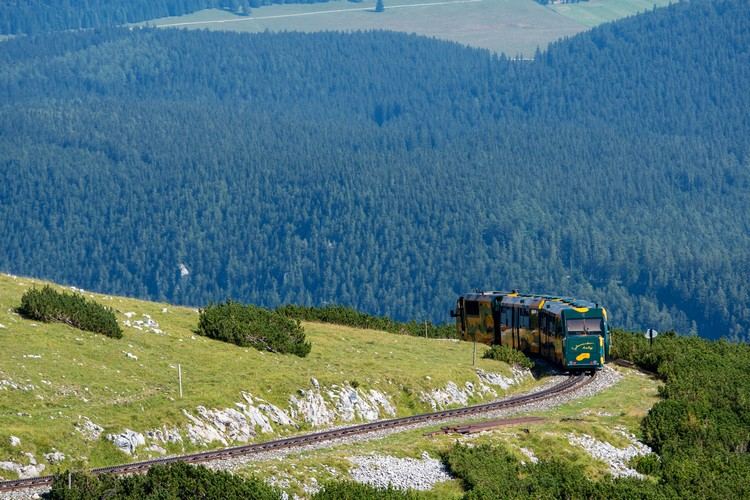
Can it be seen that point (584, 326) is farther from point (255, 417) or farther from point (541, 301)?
point (255, 417)

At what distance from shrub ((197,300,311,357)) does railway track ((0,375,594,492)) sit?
11281 mm

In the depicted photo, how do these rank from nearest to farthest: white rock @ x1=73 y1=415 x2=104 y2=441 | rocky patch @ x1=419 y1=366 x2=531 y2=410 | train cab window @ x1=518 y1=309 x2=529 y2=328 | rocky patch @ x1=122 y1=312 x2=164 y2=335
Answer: white rock @ x1=73 y1=415 x2=104 y2=441 < rocky patch @ x1=419 y1=366 x2=531 y2=410 < rocky patch @ x1=122 y1=312 x2=164 y2=335 < train cab window @ x1=518 y1=309 x2=529 y2=328

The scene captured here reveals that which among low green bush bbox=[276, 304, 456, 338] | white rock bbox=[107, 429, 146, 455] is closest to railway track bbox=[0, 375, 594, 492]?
white rock bbox=[107, 429, 146, 455]

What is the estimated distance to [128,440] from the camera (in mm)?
54406

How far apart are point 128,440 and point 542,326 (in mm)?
34560

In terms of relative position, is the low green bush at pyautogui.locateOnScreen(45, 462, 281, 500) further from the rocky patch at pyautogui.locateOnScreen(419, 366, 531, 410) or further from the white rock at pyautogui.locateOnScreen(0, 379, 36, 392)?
the rocky patch at pyautogui.locateOnScreen(419, 366, 531, 410)

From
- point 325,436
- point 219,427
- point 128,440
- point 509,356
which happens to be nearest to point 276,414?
point 325,436

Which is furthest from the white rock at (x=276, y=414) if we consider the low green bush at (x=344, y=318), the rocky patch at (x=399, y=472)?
the low green bush at (x=344, y=318)

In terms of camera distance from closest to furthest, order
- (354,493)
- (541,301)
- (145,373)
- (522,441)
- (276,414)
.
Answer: (354,493) → (522,441) → (276,414) → (145,373) → (541,301)

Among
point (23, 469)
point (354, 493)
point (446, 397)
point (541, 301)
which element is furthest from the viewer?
point (541, 301)

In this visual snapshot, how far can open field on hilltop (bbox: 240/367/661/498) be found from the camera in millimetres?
52125

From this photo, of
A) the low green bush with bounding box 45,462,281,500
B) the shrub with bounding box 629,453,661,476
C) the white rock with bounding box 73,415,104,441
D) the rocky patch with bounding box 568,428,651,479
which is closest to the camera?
the low green bush with bounding box 45,462,281,500

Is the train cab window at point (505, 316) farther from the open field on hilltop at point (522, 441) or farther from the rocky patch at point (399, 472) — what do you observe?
the rocky patch at point (399, 472)

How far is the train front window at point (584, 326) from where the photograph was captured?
3086 inches
